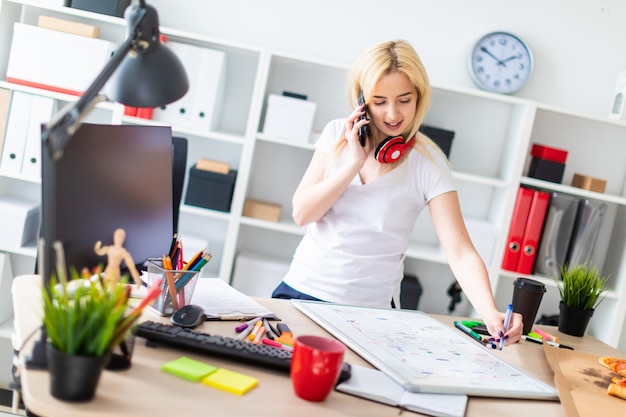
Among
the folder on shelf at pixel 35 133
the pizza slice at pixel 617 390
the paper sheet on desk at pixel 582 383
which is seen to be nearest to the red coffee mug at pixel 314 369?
the paper sheet on desk at pixel 582 383

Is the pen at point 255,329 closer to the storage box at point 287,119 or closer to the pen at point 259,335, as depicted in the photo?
the pen at point 259,335

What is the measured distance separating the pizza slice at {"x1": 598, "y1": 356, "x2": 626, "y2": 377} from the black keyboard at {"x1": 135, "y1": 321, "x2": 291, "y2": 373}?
0.85 meters

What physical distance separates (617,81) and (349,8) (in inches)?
54.1

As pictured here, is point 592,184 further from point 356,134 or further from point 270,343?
point 270,343

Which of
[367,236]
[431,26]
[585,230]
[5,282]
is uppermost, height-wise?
[431,26]

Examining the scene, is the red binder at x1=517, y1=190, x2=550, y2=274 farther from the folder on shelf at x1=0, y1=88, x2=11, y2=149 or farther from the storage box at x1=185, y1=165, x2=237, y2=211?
the folder on shelf at x1=0, y1=88, x2=11, y2=149

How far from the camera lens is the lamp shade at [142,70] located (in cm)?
129

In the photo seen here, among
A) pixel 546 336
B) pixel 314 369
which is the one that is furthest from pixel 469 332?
pixel 314 369

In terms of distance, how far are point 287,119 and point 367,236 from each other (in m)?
1.30

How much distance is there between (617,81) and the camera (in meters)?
3.44

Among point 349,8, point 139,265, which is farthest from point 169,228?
point 349,8

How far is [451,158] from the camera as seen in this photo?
11.5 feet

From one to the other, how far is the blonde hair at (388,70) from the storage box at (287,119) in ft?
3.75

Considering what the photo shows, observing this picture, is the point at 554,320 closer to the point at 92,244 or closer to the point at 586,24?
the point at 586,24
